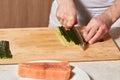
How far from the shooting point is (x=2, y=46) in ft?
3.51

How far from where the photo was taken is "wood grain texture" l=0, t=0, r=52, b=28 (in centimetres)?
208

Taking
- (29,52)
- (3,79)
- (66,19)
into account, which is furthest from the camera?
(66,19)

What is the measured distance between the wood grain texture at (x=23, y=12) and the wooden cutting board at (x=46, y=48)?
0.92 meters

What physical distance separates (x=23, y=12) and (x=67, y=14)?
0.99m

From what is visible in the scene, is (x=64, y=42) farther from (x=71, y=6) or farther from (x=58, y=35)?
(x=71, y=6)

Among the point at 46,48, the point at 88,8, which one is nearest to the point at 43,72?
the point at 46,48

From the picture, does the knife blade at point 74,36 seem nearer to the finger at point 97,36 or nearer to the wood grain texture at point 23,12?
the finger at point 97,36

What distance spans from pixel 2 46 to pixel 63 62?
0.78 feet

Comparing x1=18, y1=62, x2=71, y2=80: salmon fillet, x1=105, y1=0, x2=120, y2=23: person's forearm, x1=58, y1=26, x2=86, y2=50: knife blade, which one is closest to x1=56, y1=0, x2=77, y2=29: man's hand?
x1=58, y1=26, x2=86, y2=50: knife blade

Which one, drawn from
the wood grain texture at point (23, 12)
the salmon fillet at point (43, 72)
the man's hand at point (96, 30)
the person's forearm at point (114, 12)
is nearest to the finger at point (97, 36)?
the man's hand at point (96, 30)

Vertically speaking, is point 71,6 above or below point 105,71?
above

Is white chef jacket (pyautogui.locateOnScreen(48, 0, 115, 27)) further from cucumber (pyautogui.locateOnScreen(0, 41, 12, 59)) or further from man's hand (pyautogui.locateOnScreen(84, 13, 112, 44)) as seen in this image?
cucumber (pyautogui.locateOnScreen(0, 41, 12, 59))

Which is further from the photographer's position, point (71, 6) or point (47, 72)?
point (71, 6)

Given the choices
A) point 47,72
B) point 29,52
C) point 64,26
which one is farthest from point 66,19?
point 47,72
